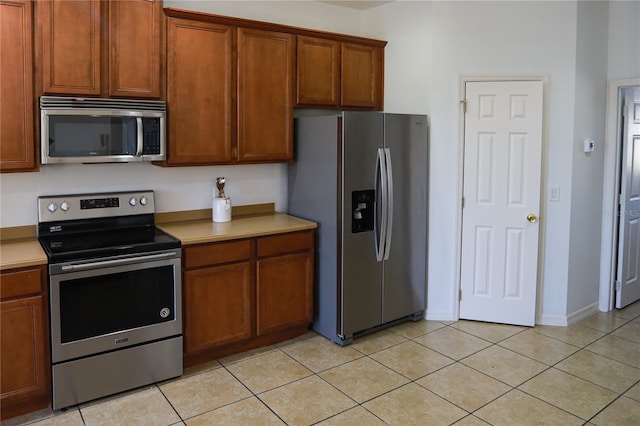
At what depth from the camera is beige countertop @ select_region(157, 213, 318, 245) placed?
3408 mm

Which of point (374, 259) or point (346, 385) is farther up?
point (374, 259)

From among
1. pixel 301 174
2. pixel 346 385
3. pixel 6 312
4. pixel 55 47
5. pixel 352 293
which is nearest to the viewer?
pixel 6 312

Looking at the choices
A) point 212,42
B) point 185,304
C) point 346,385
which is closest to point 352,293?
point 346,385

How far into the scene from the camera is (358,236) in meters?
3.90

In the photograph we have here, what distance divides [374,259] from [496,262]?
1.10 metres

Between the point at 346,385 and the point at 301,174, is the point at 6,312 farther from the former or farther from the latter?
the point at 301,174

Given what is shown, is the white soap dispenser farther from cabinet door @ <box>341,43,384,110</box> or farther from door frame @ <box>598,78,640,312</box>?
door frame @ <box>598,78,640,312</box>

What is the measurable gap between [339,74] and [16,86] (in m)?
2.39

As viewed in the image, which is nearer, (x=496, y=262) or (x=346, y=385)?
(x=346, y=385)

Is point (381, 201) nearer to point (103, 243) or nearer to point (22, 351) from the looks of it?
point (103, 243)

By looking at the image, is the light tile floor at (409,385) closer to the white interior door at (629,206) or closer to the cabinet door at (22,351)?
the cabinet door at (22,351)

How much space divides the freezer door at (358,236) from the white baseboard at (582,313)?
5.61ft

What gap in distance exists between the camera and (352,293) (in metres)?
A: 3.90

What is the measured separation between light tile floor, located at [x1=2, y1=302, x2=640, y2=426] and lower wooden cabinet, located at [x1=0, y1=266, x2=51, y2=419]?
168mm
